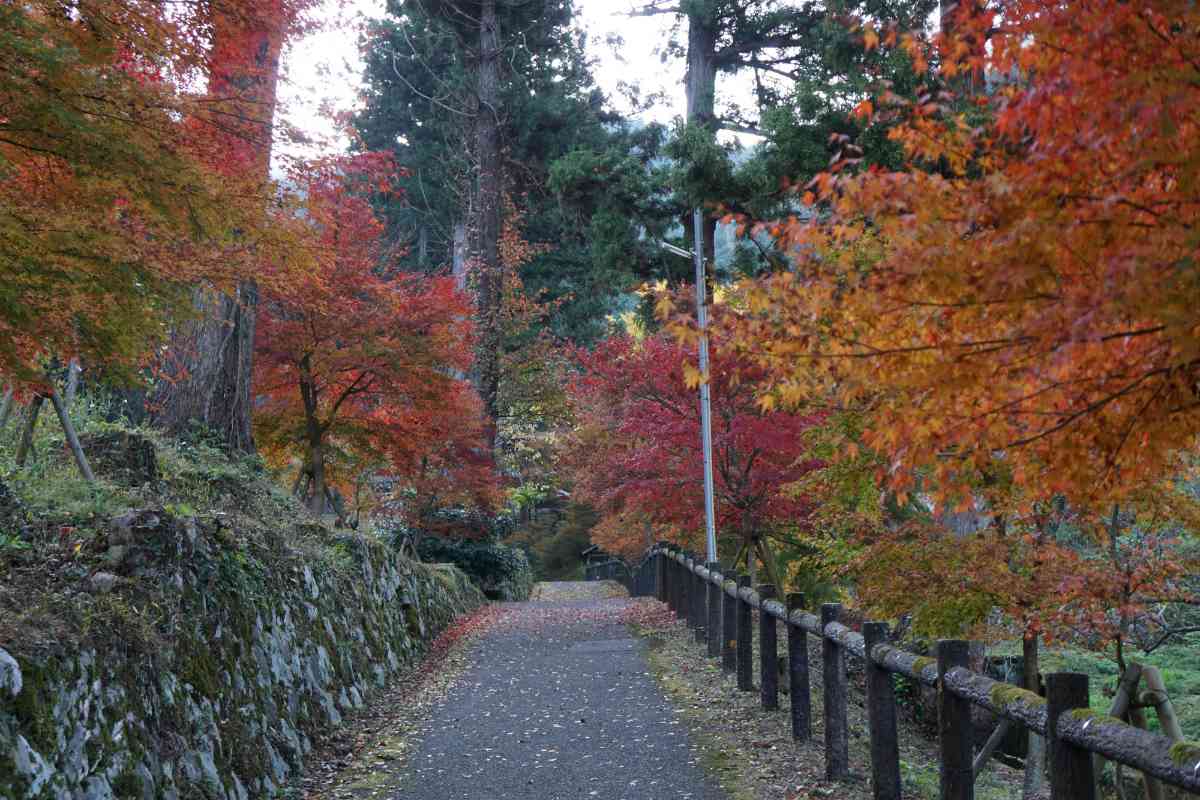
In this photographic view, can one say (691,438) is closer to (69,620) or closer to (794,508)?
(794,508)

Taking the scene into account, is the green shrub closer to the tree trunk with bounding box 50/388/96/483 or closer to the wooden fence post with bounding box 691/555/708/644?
the wooden fence post with bounding box 691/555/708/644

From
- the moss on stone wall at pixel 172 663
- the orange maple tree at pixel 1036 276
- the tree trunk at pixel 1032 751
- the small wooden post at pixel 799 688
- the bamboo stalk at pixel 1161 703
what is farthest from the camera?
the tree trunk at pixel 1032 751

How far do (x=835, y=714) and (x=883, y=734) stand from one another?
830 millimetres

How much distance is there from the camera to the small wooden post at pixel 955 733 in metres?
4.53

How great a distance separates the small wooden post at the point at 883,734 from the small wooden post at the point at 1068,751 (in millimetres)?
1676

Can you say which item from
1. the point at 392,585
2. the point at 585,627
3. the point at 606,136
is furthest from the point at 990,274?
the point at 606,136

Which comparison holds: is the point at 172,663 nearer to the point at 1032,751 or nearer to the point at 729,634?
the point at 729,634

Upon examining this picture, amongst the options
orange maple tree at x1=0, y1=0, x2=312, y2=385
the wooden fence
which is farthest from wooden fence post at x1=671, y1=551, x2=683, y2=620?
orange maple tree at x1=0, y1=0, x2=312, y2=385

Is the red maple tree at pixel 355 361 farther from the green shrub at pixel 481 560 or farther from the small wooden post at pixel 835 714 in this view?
the small wooden post at pixel 835 714

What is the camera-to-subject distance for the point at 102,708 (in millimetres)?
4410

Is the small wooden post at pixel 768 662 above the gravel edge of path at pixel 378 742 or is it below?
above

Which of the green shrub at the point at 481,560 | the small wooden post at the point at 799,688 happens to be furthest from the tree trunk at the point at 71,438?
the green shrub at the point at 481,560

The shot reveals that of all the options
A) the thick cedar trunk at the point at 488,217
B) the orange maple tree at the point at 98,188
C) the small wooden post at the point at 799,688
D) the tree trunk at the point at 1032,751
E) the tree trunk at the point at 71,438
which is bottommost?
the tree trunk at the point at 1032,751

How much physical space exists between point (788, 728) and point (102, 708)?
4945 millimetres
